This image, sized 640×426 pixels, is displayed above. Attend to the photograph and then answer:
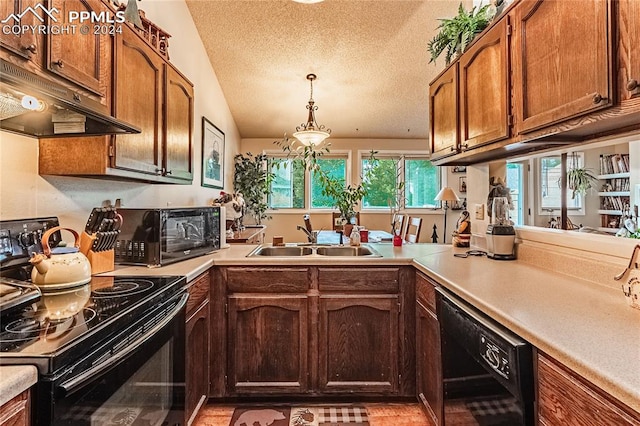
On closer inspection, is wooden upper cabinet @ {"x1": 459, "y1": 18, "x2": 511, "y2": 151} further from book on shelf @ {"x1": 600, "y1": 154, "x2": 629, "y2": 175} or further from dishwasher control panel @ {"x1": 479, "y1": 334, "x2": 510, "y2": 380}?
dishwasher control panel @ {"x1": 479, "y1": 334, "x2": 510, "y2": 380}

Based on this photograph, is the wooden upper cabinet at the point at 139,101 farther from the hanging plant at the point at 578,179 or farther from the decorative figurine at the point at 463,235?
the hanging plant at the point at 578,179

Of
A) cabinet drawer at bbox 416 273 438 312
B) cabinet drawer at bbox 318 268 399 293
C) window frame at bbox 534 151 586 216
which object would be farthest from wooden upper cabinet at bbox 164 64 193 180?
window frame at bbox 534 151 586 216

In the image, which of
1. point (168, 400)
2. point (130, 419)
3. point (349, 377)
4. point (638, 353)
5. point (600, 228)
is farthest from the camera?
point (349, 377)

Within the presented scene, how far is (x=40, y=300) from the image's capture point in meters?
1.16

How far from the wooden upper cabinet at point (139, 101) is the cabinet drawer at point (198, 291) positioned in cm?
63

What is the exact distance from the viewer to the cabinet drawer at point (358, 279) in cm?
206

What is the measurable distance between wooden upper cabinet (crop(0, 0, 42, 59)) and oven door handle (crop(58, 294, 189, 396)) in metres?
0.91

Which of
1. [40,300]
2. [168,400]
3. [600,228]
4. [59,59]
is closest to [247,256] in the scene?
[168,400]

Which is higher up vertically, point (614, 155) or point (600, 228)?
point (614, 155)

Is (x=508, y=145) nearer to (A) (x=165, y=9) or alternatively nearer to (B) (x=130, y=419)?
(B) (x=130, y=419)

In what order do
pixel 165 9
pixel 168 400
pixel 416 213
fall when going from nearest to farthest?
pixel 168 400
pixel 165 9
pixel 416 213

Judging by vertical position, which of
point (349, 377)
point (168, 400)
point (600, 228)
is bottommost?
point (349, 377)

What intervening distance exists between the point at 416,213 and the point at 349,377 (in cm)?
451

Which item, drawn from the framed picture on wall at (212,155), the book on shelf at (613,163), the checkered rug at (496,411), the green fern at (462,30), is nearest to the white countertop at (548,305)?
the checkered rug at (496,411)
